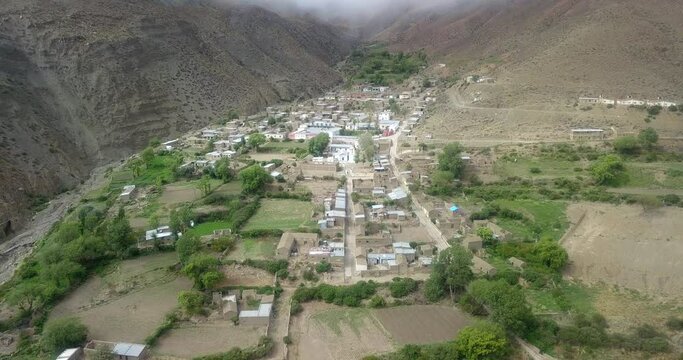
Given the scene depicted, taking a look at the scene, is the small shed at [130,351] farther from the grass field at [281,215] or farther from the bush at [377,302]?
the grass field at [281,215]

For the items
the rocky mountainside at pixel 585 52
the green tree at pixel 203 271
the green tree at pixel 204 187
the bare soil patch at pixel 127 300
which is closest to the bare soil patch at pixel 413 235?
the green tree at pixel 203 271

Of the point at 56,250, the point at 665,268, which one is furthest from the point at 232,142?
the point at 665,268

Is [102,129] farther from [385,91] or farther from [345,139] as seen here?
[385,91]

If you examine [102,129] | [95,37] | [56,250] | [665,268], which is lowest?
[665,268]

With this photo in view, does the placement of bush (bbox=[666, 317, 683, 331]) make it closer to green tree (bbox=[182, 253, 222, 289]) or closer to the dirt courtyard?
the dirt courtyard

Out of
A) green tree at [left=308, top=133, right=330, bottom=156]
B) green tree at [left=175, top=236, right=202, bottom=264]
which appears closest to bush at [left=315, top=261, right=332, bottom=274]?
green tree at [left=175, top=236, right=202, bottom=264]
